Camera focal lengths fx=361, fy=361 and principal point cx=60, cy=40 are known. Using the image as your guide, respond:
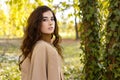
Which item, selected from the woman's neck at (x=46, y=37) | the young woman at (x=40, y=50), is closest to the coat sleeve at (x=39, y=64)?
the young woman at (x=40, y=50)

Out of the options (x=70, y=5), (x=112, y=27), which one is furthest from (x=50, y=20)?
(x=70, y=5)

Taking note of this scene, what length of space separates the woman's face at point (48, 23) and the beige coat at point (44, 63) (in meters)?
0.12

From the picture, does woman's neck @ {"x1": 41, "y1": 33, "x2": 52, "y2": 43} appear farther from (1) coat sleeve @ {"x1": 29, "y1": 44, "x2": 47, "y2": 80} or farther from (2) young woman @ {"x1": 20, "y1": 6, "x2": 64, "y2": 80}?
(1) coat sleeve @ {"x1": 29, "y1": 44, "x2": 47, "y2": 80}

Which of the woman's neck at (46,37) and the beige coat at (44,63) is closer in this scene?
the beige coat at (44,63)

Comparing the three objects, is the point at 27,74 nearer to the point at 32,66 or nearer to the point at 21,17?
the point at 32,66

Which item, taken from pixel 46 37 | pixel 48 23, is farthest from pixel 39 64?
pixel 48 23

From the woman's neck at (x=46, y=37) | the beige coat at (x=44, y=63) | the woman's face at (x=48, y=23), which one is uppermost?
the woman's face at (x=48, y=23)

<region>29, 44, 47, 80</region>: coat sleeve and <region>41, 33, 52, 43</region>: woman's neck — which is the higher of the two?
<region>41, 33, 52, 43</region>: woman's neck

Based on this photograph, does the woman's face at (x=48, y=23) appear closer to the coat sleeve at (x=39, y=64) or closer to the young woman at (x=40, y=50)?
the young woman at (x=40, y=50)

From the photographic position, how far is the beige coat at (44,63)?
3.16m

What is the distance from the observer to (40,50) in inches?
125

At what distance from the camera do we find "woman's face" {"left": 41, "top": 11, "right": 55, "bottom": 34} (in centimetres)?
330

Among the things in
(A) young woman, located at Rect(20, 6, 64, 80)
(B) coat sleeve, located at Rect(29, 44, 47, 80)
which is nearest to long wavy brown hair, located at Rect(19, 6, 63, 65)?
(A) young woman, located at Rect(20, 6, 64, 80)

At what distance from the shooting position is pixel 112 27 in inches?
245
